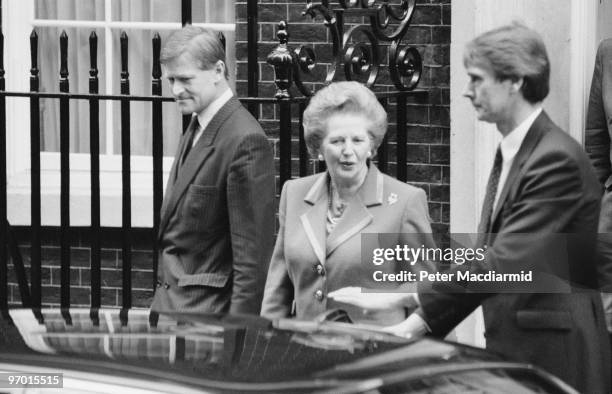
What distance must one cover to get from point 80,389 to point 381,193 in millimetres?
2108

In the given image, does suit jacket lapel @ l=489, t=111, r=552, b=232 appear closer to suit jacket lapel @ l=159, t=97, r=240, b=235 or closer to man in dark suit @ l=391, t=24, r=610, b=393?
man in dark suit @ l=391, t=24, r=610, b=393

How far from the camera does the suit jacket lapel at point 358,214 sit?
579 cm

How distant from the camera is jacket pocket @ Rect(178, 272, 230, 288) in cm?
629

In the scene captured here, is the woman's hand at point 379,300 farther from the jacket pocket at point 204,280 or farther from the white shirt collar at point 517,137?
the jacket pocket at point 204,280

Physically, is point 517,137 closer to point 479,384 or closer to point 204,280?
point 479,384

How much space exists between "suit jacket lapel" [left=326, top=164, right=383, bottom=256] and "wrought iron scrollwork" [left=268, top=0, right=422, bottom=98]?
1.57 meters

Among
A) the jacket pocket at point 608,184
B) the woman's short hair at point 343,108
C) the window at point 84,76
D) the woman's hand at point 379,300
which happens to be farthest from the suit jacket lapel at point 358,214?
the window at point 84,76

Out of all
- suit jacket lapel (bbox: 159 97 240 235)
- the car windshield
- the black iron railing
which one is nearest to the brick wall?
the black iron railing

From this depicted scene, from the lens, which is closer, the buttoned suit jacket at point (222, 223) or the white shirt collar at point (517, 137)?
the white shirt collar at point (517, 137)

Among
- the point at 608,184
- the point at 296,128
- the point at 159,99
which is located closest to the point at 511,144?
the point at 608,184

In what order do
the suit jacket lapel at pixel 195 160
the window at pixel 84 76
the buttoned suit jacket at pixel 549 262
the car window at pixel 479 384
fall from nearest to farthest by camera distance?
1. the car window at pixel 479 384
2. the buttoned suit jacket at pixel 549 262
3. the suit jacket lapel at pixel 195 160
4. the window at pixel 84 76

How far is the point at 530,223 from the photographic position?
5.23 m

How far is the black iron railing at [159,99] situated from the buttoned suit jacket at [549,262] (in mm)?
2174

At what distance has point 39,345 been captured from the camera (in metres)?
4.32
